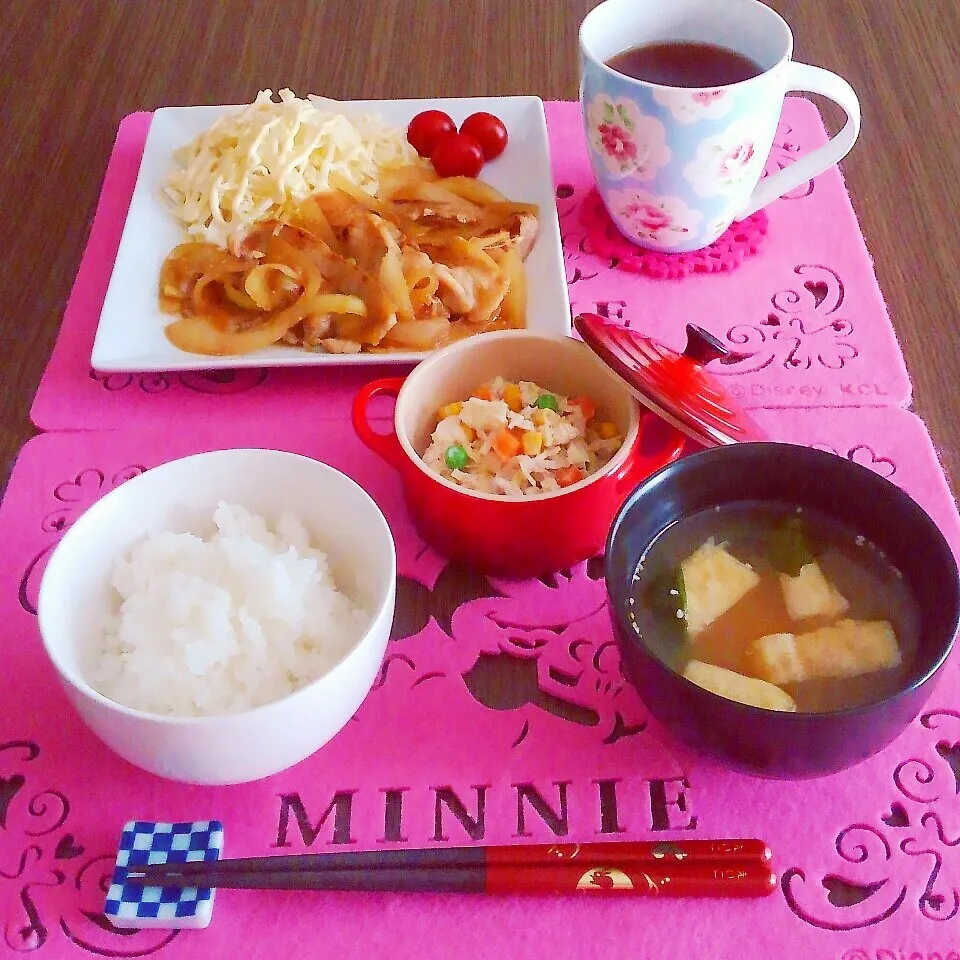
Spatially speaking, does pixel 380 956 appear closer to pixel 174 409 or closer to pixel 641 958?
pixel 641 958

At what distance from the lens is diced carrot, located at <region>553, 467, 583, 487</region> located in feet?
3.49

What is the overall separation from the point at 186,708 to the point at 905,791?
66 cm

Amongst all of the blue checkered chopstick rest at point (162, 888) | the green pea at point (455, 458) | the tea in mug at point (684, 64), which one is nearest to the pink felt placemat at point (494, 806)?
the blue checkered chopstick rest at point (162, 888)

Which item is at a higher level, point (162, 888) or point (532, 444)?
point (532, 444)

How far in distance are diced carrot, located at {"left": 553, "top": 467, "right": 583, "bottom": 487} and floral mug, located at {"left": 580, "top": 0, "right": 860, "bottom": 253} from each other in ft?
1.66

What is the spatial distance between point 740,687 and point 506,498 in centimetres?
30

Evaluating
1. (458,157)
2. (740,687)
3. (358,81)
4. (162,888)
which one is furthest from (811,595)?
(358,81)

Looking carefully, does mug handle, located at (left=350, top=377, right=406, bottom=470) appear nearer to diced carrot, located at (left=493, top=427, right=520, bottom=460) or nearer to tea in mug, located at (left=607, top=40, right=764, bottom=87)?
diced carrot, located at (left=493, top=427, right=520, bottom=460)

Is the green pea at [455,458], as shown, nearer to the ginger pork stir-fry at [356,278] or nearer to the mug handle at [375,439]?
the mug handle at [375,439]

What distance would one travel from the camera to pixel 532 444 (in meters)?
1.08

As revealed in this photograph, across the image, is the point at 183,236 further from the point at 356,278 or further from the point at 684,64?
the point at 684,64

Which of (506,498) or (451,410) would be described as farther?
(451,410)

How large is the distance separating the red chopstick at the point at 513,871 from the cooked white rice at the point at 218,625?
0.14 meters

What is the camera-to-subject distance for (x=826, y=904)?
833 millimetres
